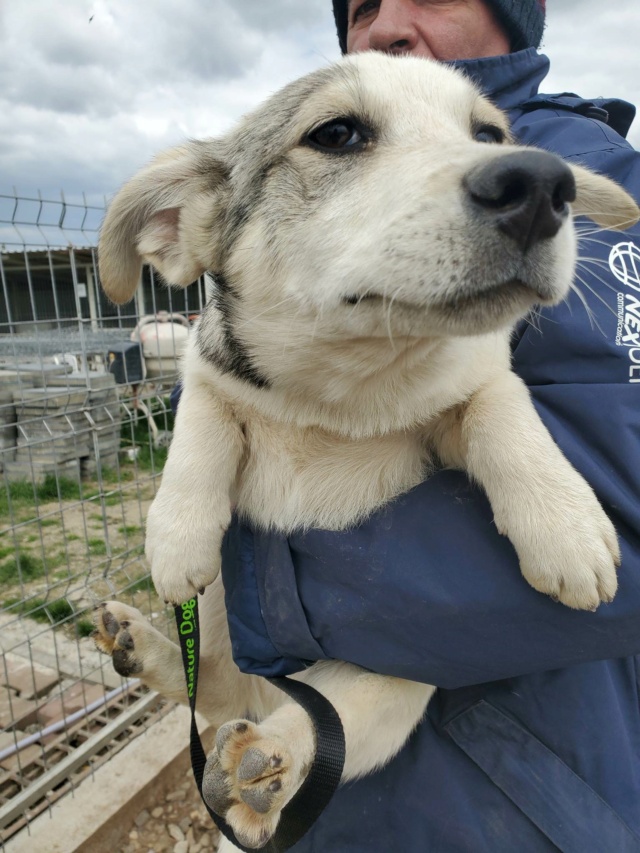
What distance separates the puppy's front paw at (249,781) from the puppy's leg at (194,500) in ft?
1.45

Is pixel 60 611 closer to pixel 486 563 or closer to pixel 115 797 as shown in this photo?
pixel 115 797

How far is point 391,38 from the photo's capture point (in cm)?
244

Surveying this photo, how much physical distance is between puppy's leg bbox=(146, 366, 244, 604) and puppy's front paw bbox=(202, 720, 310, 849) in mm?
442

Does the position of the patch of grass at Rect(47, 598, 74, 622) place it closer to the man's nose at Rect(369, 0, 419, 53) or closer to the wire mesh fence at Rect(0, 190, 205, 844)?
the wire mesh fence at Rect(0, 190, 205, 844)

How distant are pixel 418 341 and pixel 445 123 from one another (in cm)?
68

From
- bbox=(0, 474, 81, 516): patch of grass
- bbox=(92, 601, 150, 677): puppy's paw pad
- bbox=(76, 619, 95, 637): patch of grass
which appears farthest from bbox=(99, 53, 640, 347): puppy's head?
bbox=(0, 474, 81, 516): patch of grass

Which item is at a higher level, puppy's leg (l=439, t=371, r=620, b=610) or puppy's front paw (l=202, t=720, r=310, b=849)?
puppy's leg (l=439, t=371, r=620, b=610)

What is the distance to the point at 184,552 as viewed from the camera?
1817mm

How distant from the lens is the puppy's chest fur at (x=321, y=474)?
1905mm

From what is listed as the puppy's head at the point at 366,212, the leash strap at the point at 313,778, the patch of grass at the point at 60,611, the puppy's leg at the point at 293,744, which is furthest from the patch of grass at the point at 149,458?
the leash strap at the point at 313,778

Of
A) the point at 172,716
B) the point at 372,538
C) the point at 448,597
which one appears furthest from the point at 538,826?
the point at 172,716

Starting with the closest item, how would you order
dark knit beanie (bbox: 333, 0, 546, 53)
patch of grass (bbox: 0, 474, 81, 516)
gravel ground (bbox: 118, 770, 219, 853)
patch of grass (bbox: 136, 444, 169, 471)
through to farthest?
dark knit beanie (bbox: 333, 0, 546, 53), gravel ground (bbox: 118, 770, 219, 853), patch of grass (bbox: 0, 474, 81, 516), patch of grass (bbox: 136, 444, 169, 471)

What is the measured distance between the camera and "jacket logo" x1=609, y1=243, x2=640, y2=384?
5.12 feet

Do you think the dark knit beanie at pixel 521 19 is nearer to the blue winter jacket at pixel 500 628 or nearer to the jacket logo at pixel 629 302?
the blue winter jacket at pixel 500 628
